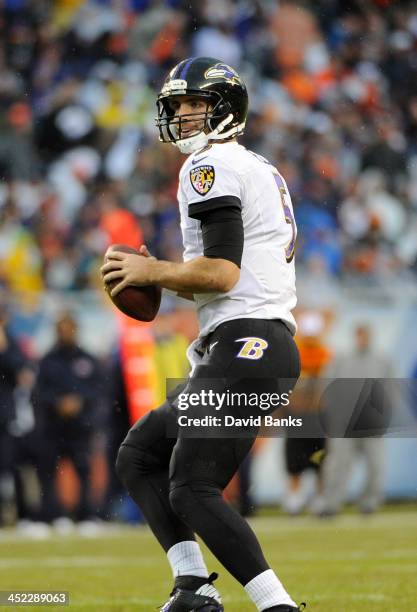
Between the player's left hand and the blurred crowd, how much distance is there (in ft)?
23.7

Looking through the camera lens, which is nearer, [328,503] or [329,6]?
[328,503]

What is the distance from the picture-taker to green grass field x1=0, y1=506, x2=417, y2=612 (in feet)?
15.7

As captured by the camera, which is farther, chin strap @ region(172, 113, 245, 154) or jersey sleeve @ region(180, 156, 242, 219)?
chin strap @ region(172, 113, 245, 154)

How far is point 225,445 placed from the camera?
3.41 m

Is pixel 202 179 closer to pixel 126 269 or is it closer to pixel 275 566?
pixel 126 269

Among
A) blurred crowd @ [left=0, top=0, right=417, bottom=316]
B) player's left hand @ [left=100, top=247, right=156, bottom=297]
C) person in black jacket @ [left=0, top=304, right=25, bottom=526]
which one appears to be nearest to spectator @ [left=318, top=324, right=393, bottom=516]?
blurred crowd @ [left=0, top=0, right=417, bottom=316]

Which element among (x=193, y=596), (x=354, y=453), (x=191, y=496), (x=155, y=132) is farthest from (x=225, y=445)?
(x=155, y=132)

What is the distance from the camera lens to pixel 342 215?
12.0 metres

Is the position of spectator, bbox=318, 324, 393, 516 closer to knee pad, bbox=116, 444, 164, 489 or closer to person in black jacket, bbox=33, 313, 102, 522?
person in black jacket, bbox=33, 313, 102, 522

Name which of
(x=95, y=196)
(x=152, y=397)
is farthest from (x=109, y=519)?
(x=95, y=196)

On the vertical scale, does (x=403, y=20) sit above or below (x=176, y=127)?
above

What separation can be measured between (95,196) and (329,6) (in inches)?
156

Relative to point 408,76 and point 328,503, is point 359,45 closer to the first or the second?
point 408,76

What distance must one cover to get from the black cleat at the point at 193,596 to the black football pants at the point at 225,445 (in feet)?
0.58
